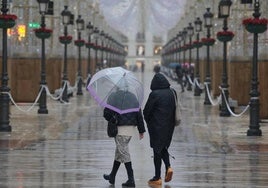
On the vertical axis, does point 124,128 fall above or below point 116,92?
below

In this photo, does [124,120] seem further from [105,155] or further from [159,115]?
[105,155]

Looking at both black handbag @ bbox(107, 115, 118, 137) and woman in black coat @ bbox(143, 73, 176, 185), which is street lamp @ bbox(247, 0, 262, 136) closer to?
woman in black coat @ bbox(143, 73, 176, 185)

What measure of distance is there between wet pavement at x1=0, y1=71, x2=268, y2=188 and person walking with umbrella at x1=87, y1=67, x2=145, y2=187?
575 mm

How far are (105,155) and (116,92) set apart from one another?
188 inches

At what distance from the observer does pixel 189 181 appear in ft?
50.0

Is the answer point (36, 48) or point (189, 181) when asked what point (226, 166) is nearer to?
point (189, 181)

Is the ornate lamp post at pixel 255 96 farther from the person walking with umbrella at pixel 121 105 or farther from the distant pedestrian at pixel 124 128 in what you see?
the distant pedestrian at pixel 124 128

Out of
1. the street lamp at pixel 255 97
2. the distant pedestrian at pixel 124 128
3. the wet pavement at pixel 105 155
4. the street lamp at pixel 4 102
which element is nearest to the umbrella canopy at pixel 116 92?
the distant pedestrian at pixel 124 128

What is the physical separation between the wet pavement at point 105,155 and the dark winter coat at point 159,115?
2.59 feet

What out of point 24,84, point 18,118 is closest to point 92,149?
point 18,118

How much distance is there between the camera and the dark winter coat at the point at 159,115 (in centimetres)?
1496

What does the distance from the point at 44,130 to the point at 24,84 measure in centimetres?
1427

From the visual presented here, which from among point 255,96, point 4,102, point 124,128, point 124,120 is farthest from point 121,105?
point 4,102

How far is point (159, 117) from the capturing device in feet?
49.1
